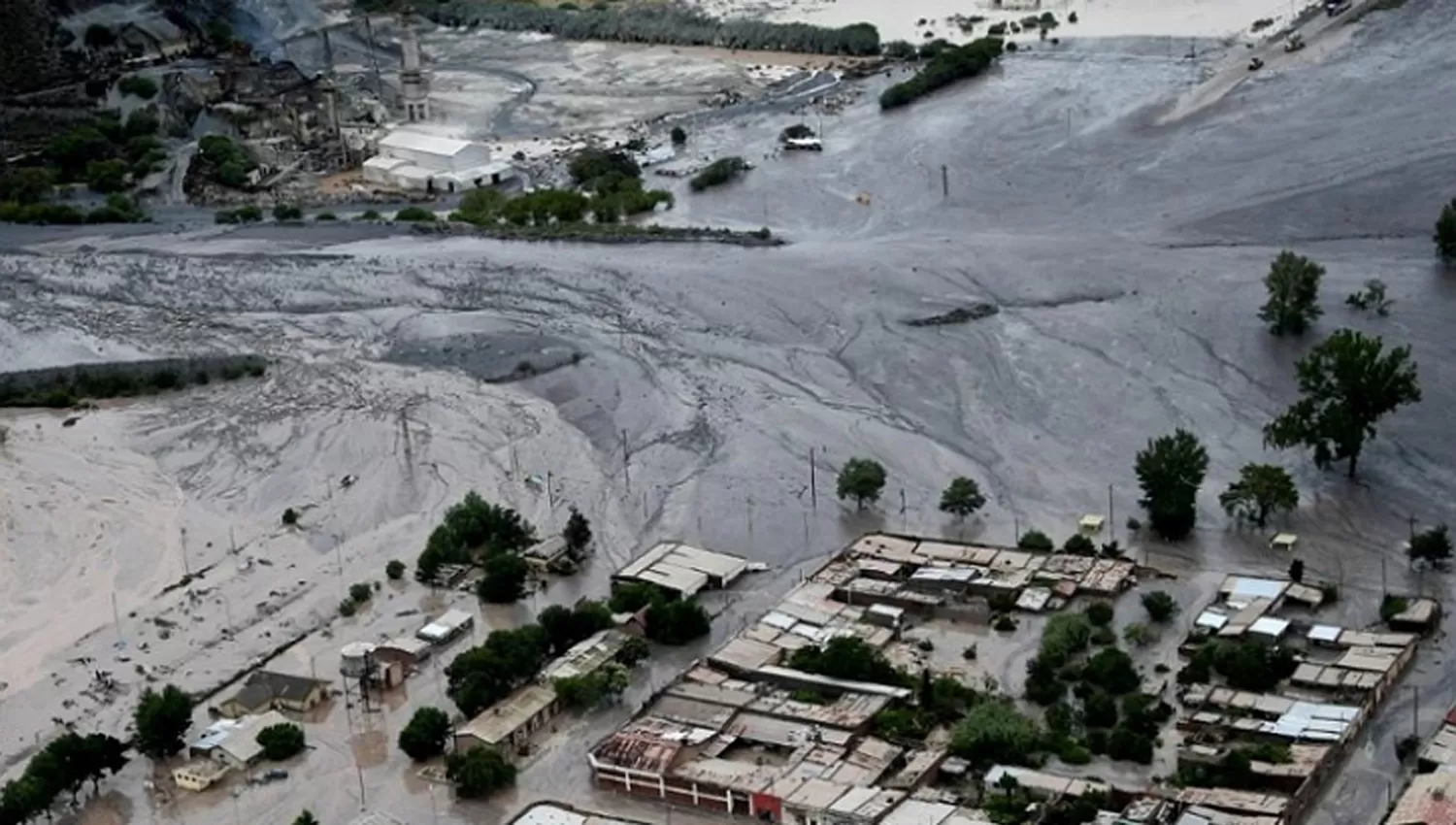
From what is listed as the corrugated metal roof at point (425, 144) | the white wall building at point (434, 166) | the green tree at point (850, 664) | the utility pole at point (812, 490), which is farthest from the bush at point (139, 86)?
the green tree at point (850, 664)

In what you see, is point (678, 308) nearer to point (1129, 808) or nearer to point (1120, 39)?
point (1129, 808)

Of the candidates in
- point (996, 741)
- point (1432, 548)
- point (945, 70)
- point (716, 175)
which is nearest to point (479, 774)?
point (996, 741)

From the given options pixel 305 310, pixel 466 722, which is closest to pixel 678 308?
pixel 305 310

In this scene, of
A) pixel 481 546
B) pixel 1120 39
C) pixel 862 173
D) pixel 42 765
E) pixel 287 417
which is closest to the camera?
pixel 42 765

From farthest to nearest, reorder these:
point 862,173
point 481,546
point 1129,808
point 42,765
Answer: point 862,173 < point 481,546 < point 42,765 < point 1129,808

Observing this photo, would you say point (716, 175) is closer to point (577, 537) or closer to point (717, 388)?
point (717, 388)

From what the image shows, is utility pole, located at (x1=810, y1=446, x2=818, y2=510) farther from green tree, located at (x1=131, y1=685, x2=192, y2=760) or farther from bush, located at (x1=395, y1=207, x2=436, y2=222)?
bush, located at (x1=395, y1=207, x2=436, y2=222)
